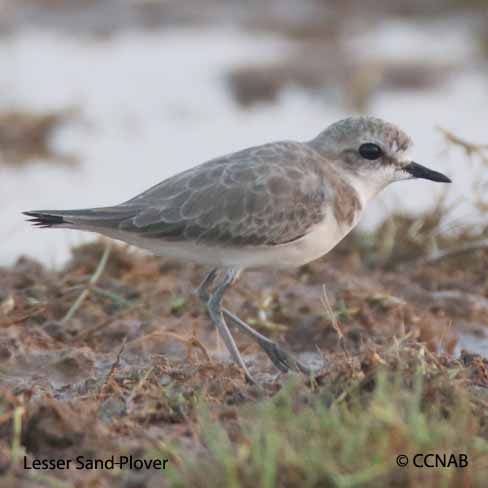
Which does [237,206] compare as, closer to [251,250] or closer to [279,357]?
[251,250]

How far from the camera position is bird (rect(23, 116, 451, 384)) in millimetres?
6125

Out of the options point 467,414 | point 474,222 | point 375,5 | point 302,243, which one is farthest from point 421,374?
point 375,5

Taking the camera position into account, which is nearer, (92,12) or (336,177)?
(336,177)

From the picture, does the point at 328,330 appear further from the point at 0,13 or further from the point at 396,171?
the point at 0,13

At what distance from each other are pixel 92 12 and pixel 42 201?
7426mm

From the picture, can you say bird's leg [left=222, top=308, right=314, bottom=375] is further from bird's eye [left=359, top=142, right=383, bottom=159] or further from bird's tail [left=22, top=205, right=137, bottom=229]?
bird's eye [left=359, top=142, right=383, bottom=159]

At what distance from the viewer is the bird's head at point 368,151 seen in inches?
258

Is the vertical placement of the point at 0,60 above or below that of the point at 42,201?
above

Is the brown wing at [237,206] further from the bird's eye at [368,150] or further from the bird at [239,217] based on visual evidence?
the bird's eye at [368,150]

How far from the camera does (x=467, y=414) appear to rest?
455 cm

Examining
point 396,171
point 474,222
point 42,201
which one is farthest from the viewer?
point 42,201

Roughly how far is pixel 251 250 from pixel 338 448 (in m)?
2.08

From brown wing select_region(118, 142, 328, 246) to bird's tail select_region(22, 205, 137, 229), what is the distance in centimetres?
5

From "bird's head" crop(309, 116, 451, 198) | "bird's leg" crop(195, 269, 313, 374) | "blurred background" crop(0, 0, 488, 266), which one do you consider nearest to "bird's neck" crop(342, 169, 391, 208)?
"bird's head" crop(309, 116, 451, 198)
